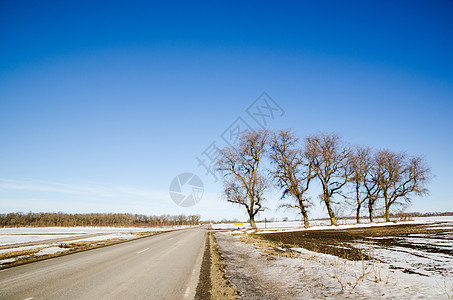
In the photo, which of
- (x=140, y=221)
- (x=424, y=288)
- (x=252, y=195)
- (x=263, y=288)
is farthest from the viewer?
(x=140, y=221)

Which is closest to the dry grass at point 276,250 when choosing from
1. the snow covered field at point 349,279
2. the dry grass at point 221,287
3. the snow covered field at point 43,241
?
the snow covered field at point 349,279

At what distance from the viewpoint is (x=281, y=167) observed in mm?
30406

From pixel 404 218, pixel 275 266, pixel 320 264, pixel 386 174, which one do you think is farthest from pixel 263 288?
pixel 404 218

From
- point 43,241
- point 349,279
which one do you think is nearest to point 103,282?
point 349,279

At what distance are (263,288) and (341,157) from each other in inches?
1120

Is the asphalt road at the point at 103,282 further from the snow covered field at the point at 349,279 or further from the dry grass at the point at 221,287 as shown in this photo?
the snow covered field at the point at 349,279

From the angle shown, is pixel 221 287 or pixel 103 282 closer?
pixel 221 287

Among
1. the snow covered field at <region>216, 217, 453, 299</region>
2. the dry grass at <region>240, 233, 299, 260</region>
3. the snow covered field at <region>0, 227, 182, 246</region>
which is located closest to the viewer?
the snow covered field at <region>216, 217, 453, 299</region>

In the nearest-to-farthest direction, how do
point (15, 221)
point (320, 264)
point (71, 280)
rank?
point (71, 280), point (320, 264), point (15, 221)

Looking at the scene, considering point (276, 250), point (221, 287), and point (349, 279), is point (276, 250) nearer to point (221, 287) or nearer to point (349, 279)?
point (349, 279)

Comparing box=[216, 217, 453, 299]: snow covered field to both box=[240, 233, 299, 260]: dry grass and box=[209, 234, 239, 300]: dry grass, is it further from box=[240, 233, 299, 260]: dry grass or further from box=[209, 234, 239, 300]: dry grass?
box=[240, 233, 299, 260]: dry grass

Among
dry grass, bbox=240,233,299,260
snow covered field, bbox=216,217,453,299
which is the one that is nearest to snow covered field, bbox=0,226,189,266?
snow covered field, bbox=216,217,453,299

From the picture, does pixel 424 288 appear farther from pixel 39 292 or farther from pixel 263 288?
pixel 39 292

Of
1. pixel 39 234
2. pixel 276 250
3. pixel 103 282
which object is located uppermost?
pixel 103 282
